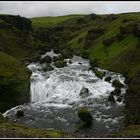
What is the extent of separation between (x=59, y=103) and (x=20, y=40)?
58347mm

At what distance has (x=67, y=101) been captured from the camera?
Result: 174 ft

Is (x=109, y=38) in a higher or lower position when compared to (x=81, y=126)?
higher

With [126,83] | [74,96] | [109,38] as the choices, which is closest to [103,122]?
[74,96]

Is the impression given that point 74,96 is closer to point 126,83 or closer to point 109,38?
point 126,83

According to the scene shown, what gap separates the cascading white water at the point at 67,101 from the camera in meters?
43.0

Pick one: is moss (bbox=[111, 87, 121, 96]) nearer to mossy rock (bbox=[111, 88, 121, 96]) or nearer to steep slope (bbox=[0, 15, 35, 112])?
mossy rock (bbox=[111, 88, 121, 96])

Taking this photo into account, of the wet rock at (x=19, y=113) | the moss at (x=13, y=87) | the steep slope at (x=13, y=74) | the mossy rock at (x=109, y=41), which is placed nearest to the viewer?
the wet rock at (x=19, y=113)

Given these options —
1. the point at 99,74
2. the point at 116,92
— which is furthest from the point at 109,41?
the point at 116,92

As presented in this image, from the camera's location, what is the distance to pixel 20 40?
10712 centimetres

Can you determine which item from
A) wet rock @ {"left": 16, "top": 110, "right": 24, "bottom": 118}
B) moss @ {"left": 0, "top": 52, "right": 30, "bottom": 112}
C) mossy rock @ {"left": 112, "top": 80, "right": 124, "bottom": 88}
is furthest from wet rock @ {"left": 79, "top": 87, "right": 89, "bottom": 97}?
wet rock @ {"left": 16, "top": 110, "right": 24, "bottom": 118}

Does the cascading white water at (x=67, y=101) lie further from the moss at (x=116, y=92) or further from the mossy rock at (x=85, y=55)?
the mossy rock at (x=85, y=55)

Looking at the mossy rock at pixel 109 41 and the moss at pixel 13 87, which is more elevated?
the mossy rock at pixel 109 41

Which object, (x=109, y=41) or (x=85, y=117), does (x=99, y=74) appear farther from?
(x=109, y=41)

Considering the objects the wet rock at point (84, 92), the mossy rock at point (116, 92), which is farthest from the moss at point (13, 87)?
the mossy rock at point (116, 92)
